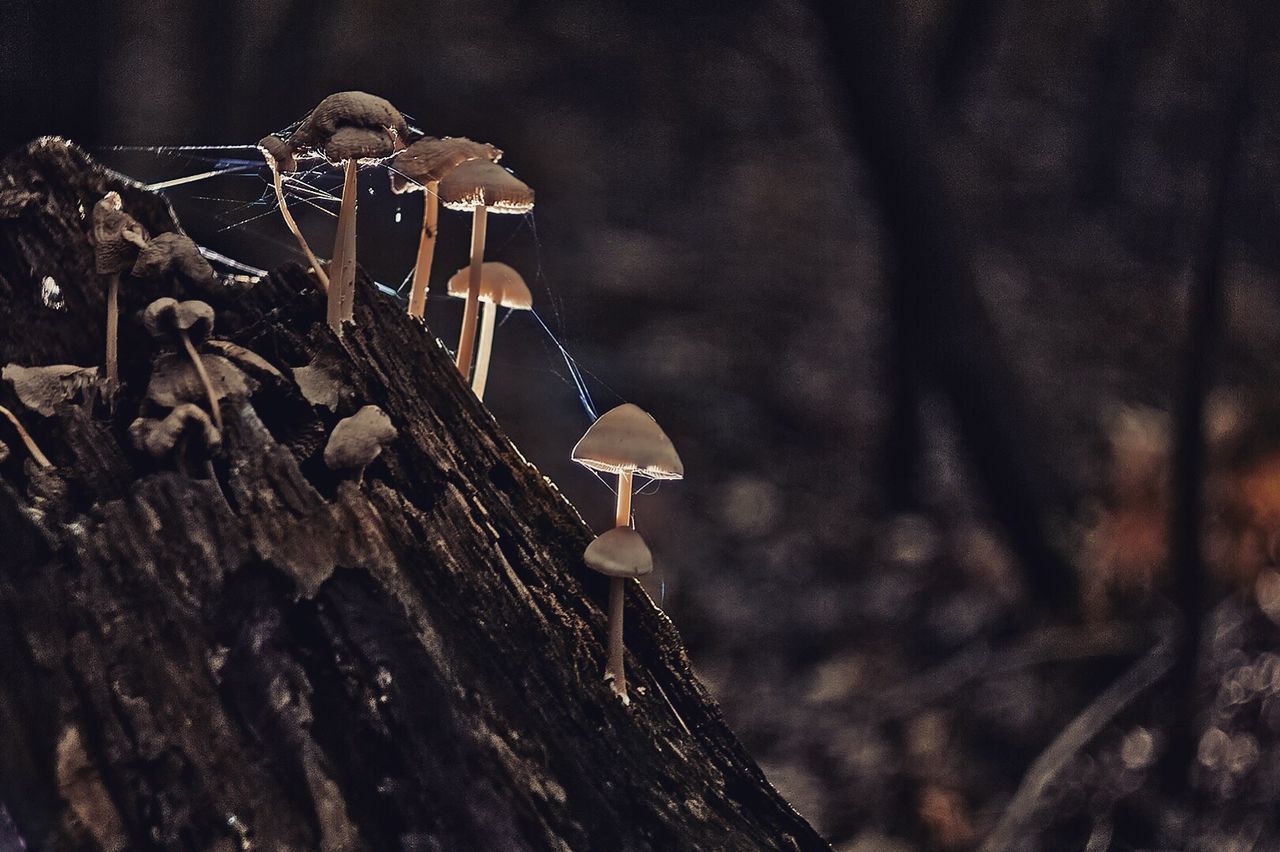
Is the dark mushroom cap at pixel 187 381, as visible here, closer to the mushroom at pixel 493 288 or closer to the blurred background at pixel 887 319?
the mushroom at pixel 493 288

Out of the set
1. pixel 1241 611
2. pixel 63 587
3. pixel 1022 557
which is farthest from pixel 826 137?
pixel 63 587

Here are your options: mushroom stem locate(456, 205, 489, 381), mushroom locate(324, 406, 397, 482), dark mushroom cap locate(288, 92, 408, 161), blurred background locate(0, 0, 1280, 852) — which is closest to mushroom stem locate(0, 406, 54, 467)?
mushroom locate(324, 406, 397, 482)

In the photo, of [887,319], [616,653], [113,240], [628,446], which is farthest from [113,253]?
[887,319]

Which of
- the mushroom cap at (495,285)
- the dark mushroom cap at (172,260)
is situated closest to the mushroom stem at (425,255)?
the mushroom cap at (495,285)

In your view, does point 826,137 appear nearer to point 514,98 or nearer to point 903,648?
point 514,98

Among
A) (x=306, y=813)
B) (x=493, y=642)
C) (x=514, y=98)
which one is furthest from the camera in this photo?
(x=514, y=98)

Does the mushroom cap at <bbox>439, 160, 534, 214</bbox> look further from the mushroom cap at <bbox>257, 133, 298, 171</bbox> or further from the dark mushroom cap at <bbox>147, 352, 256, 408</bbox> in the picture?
the dark mushroom cap at <bbox>147, 352, 256, 408</bbox>
